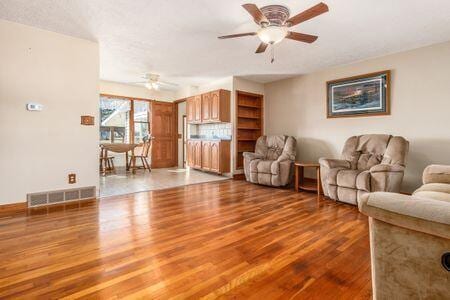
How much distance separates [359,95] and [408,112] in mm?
829

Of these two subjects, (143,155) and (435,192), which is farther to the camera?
(143,155)

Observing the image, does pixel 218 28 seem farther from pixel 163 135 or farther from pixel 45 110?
pixel 163 135

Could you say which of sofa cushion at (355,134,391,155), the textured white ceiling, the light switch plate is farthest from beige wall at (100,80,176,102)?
sofa cushion at (355,134,391,155)

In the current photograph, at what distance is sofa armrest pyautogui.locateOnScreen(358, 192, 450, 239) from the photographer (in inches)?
32.9

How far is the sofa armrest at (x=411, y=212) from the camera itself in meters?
0.84

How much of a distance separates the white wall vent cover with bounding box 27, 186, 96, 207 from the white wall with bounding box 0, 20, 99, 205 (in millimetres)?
69

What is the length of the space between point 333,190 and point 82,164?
3.74 meters

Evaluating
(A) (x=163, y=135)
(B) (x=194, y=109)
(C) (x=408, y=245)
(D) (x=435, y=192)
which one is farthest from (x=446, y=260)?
(A) (x=163, y=135)

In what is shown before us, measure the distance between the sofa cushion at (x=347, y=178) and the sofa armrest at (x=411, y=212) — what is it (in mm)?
2434

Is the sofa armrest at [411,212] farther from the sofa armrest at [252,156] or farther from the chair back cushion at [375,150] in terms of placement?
the sofa armrest at [252,156]

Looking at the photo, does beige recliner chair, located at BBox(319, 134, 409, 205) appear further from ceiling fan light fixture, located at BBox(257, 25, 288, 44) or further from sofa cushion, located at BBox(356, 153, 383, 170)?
ceiling fan light fixture, located at BBox(257, 25, 288, 44)

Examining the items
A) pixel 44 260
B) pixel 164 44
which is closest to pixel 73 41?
pixel 164 44

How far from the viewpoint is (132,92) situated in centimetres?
665

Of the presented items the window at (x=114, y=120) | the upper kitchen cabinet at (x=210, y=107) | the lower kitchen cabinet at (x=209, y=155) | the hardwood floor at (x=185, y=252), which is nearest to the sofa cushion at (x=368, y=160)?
the hardwood floor at (x=185, y=252)
